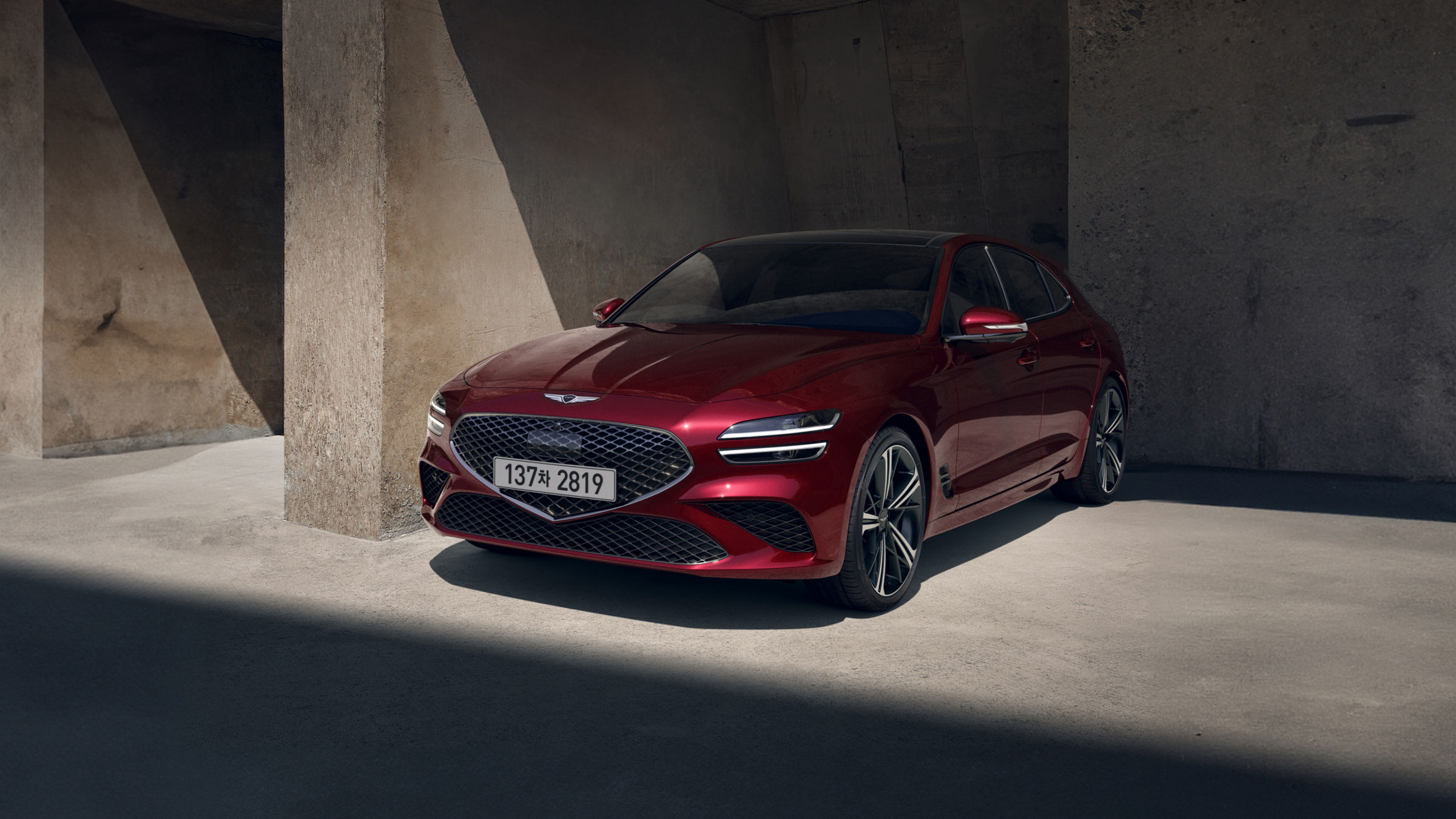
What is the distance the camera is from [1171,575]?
18.8ft

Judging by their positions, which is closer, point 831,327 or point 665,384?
point 665,384

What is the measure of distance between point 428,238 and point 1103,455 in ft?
13.6

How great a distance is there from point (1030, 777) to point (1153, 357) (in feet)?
20.8

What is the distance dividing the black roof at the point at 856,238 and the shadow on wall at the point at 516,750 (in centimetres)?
268

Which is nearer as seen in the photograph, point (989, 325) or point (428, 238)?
point (989, 325)

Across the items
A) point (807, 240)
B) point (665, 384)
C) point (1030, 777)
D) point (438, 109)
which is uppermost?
point (438, 109)

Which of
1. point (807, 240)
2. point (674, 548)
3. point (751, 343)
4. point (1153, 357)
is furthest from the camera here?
point (1153, 357)

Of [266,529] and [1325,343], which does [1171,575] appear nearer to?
[1325,343]

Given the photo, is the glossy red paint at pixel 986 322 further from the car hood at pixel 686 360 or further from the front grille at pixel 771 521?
the front grille at pixel 771 521

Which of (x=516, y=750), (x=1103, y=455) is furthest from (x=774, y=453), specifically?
(x=1103, y=455)

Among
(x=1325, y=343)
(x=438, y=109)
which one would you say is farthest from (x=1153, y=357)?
(x=438, y=109)

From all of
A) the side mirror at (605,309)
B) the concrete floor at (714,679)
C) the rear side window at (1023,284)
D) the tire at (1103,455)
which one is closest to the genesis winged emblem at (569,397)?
the concrete floor at (714,679)

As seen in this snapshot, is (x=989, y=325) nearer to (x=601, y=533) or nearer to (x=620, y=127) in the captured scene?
(x=601, y=533)

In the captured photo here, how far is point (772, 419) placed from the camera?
178 inches
